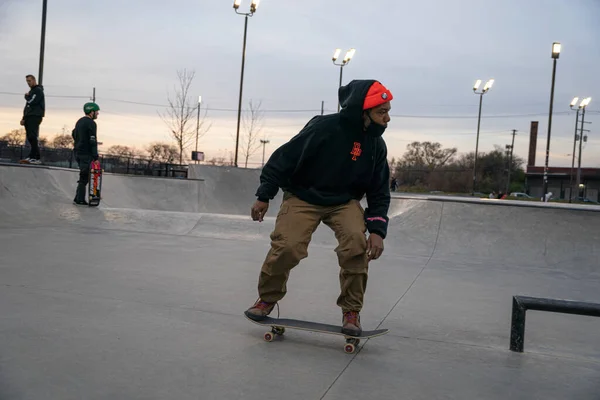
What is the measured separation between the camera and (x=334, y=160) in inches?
136

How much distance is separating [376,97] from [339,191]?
0.62m

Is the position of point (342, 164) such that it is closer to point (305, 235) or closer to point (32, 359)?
point (305, 235)

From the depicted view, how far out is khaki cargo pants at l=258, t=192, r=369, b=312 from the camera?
11.1ft

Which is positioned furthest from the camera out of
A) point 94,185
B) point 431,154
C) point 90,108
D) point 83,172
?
point 431,154

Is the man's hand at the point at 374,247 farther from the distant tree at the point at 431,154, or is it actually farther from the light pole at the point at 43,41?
the distant tree at the point at 431,154

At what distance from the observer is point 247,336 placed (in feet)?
11.5

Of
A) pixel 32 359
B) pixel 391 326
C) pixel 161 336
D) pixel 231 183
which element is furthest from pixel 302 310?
pixel 231 183

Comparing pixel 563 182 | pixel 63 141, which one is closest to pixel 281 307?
pixel 63 141

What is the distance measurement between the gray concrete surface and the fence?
15743 millimetres

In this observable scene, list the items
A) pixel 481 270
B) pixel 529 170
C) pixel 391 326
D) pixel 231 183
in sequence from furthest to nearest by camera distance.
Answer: pixel 529 170 → pixel 231 183 → pixel 481 270 → pixel 391 326

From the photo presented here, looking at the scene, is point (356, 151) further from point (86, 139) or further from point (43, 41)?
point (43, 41)

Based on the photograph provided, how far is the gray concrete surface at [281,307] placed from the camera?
8.91 feet

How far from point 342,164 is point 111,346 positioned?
1.69 metres

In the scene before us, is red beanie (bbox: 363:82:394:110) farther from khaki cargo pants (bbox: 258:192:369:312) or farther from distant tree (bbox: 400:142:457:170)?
distant tree (bbox: 400:142:457:170)
